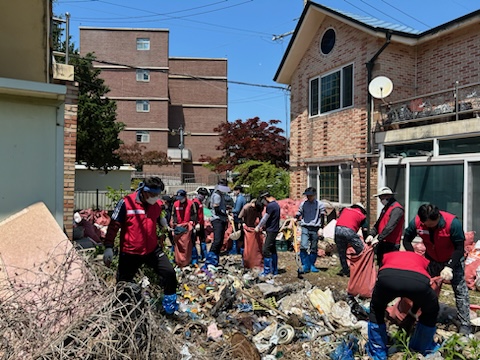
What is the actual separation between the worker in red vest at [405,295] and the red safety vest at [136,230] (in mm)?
2441

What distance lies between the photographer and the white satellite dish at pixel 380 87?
32.1ft

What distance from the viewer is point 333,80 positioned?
12281 millimetres

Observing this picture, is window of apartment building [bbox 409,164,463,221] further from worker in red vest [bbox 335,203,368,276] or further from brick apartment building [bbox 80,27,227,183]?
brick apartment building [bbox 80,27,227,183]

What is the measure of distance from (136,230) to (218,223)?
3469 millimetres

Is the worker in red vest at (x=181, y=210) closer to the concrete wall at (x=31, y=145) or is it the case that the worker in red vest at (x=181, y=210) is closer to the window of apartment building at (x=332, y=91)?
the concrete wall at (x=31, y=145)

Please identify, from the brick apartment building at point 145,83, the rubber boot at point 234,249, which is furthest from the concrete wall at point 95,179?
the rubber boot at point 234,249

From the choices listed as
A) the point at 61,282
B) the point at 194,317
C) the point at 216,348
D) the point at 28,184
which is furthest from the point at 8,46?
the point at 216,348

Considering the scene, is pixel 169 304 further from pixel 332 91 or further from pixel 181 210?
pixel 332 91

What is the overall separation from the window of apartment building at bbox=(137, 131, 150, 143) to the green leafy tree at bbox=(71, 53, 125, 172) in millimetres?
19870

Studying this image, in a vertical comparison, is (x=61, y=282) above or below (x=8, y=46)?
below

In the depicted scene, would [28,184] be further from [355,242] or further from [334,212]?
[334,212]

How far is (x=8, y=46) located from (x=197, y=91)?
38596 mm

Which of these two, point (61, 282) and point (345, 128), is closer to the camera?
point (61, 282)

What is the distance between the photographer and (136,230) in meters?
4.30
